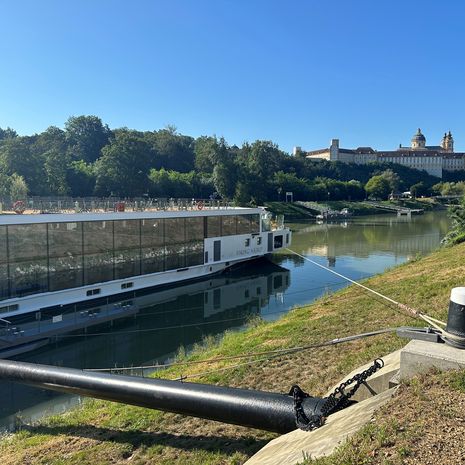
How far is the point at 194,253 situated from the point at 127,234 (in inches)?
228

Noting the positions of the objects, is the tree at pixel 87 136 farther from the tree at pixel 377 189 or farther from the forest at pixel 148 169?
the tree at pixel 377 189

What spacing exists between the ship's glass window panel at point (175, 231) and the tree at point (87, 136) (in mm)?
82142

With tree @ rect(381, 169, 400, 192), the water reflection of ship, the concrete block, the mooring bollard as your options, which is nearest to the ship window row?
the water reflection of ship

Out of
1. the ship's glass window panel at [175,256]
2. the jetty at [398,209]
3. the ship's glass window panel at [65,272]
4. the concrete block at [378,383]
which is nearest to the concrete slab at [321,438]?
the concrete block at [378,383]

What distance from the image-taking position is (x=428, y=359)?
495 cm

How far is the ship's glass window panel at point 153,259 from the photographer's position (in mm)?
26084

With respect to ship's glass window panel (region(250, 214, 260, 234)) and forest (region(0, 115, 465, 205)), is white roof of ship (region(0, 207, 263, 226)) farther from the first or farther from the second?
forest (region(0, 115, 465, 205))

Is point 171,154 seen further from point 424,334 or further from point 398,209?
point 424,334

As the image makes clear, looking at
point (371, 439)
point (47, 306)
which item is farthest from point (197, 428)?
point (47, 306)

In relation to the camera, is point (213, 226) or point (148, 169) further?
point (148, 169)

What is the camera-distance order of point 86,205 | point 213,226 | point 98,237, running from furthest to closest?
point 213,226, point 86,205, point 98,237

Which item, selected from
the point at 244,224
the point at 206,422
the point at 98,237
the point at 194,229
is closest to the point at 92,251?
the point at 98,237

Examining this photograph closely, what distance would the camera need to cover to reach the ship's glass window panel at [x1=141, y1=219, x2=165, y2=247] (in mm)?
26266

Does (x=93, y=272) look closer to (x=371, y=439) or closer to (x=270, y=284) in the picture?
(x=270, y=284)
